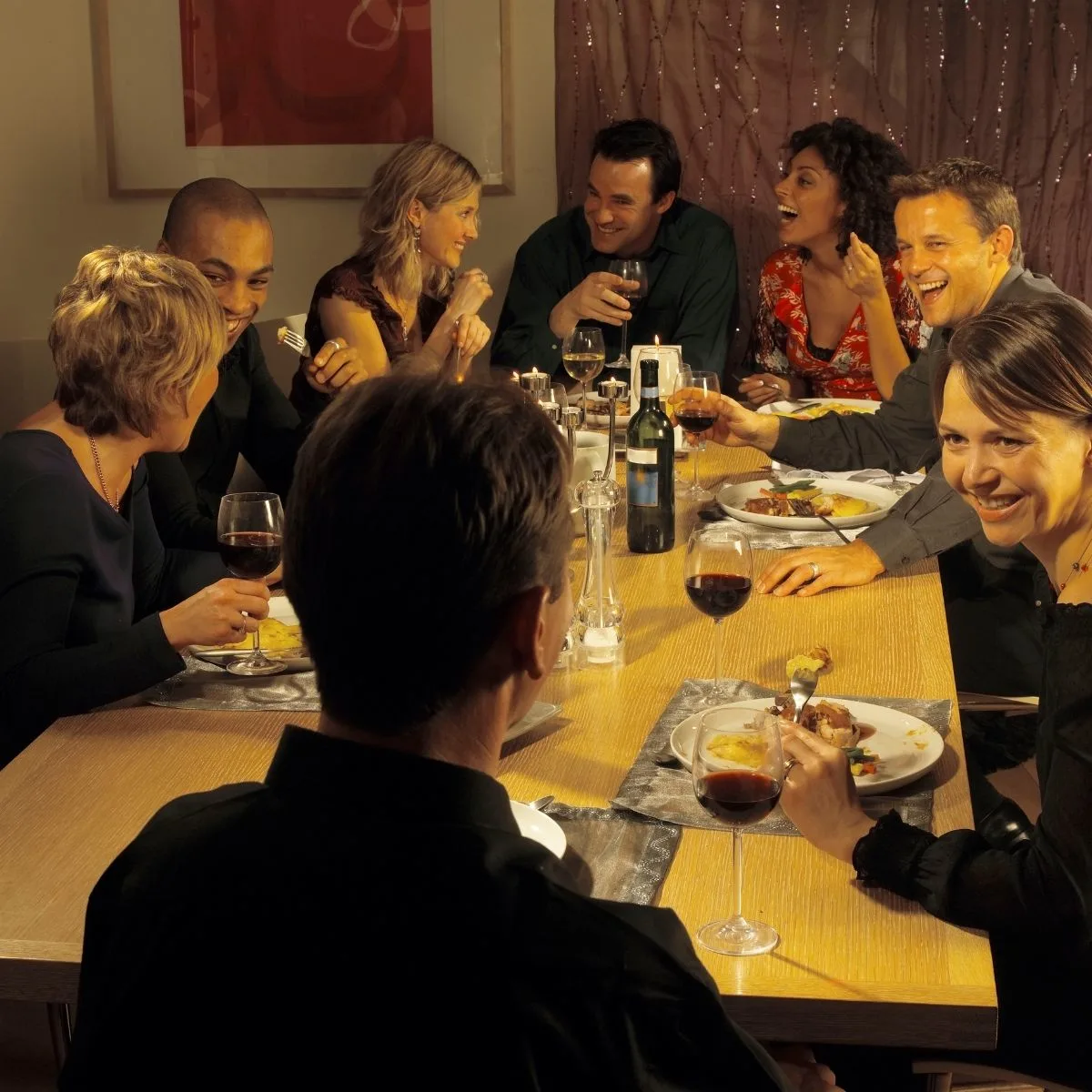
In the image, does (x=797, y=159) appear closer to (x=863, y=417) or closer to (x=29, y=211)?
(x=863, y=417)

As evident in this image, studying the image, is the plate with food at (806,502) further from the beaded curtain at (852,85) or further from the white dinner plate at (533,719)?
the beaded curtain at (852,85)

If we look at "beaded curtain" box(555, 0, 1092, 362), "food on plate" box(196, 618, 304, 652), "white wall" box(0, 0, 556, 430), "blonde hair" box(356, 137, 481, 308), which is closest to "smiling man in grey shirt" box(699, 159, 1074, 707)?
"food on plate" box(196, 618, 304, 652)

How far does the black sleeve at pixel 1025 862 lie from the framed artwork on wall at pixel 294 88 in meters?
3.44

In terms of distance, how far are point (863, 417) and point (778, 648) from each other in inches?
45.6

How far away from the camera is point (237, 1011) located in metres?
0.80

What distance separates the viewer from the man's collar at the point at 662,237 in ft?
13.8

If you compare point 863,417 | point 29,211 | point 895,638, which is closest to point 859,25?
point 863,417

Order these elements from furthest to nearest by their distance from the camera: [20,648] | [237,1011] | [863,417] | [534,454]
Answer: [863,417], [20,648], [534,454], [237,1011]

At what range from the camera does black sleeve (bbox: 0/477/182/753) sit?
171 centimetres

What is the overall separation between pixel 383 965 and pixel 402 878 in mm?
46

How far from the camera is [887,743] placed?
1563 millimetres

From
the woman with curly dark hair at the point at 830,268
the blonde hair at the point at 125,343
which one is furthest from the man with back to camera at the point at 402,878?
the woman with curly dark hair at the point at 830,268

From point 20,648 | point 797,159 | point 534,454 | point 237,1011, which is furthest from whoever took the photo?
point 797,159

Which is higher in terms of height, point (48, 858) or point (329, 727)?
point (329, 727)
